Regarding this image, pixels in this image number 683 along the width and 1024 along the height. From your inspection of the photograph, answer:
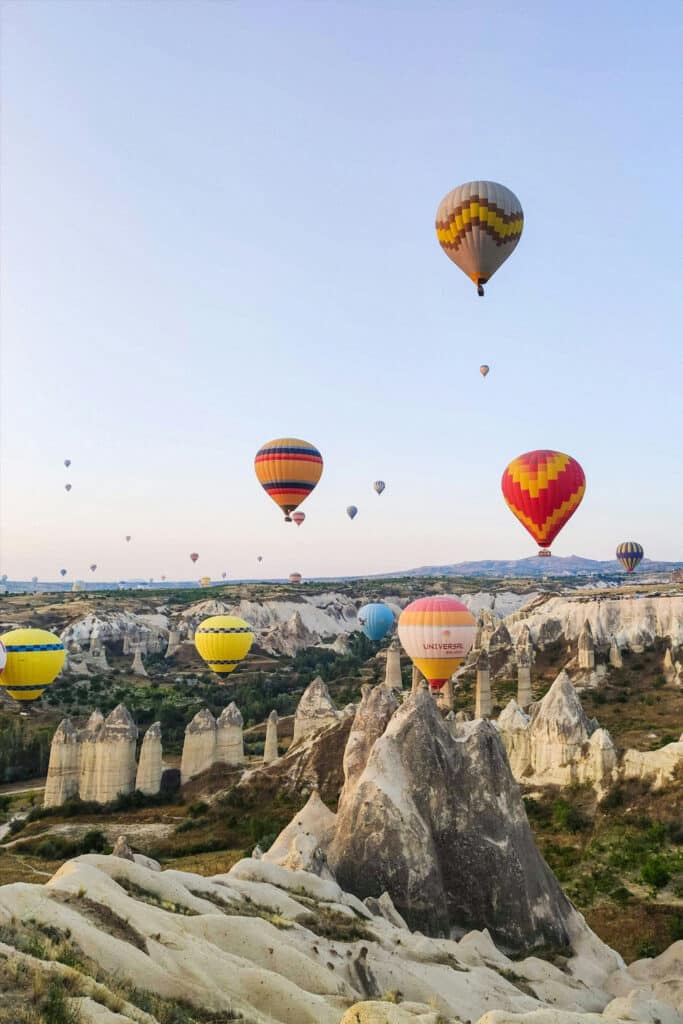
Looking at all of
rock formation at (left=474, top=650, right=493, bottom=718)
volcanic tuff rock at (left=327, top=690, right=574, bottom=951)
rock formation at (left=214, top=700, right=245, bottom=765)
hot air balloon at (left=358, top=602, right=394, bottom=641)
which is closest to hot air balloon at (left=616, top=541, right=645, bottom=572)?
hot air balloon at (left=358, top=602, right=394, bottom=641)

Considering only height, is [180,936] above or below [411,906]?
above

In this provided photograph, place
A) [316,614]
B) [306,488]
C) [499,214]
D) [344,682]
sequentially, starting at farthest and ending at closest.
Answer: [316,614] → [344,682] → [306,488] → [499,214]

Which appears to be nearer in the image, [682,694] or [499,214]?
[499,214]

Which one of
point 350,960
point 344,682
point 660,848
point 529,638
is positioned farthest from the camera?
point 344,682

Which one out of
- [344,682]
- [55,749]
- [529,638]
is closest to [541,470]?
[55,749]

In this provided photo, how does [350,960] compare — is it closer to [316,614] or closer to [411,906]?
[411,906]

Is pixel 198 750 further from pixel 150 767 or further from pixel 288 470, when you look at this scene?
pixel 288 470

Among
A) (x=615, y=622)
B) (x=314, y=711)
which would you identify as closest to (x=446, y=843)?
(x=314, y=711)
